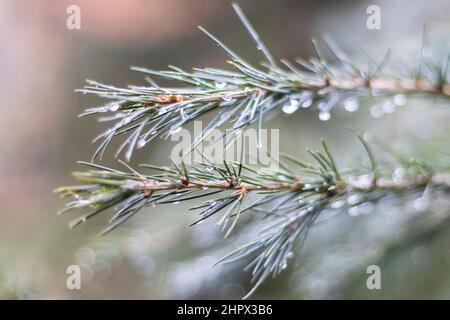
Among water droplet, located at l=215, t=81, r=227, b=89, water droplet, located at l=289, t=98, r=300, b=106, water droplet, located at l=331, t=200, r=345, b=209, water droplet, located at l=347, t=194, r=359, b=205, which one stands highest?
water droplet, located at l=215, t=81, r=227, b=89

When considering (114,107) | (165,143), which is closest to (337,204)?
(114,107)

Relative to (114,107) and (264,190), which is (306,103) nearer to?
(264,190)

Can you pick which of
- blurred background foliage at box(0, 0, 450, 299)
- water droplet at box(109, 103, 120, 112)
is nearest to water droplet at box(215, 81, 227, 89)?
water droplet at box(109, 103, 120, 112)

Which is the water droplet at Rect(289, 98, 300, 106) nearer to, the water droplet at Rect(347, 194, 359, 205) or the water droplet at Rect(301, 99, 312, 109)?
the water droplet at Rect(301, 99, 312, 109)

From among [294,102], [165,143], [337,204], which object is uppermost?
[165,143]

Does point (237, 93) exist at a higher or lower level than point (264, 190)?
higher

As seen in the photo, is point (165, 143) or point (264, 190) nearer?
point (264, 190)

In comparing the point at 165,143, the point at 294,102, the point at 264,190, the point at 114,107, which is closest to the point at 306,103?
the point at 294,102
